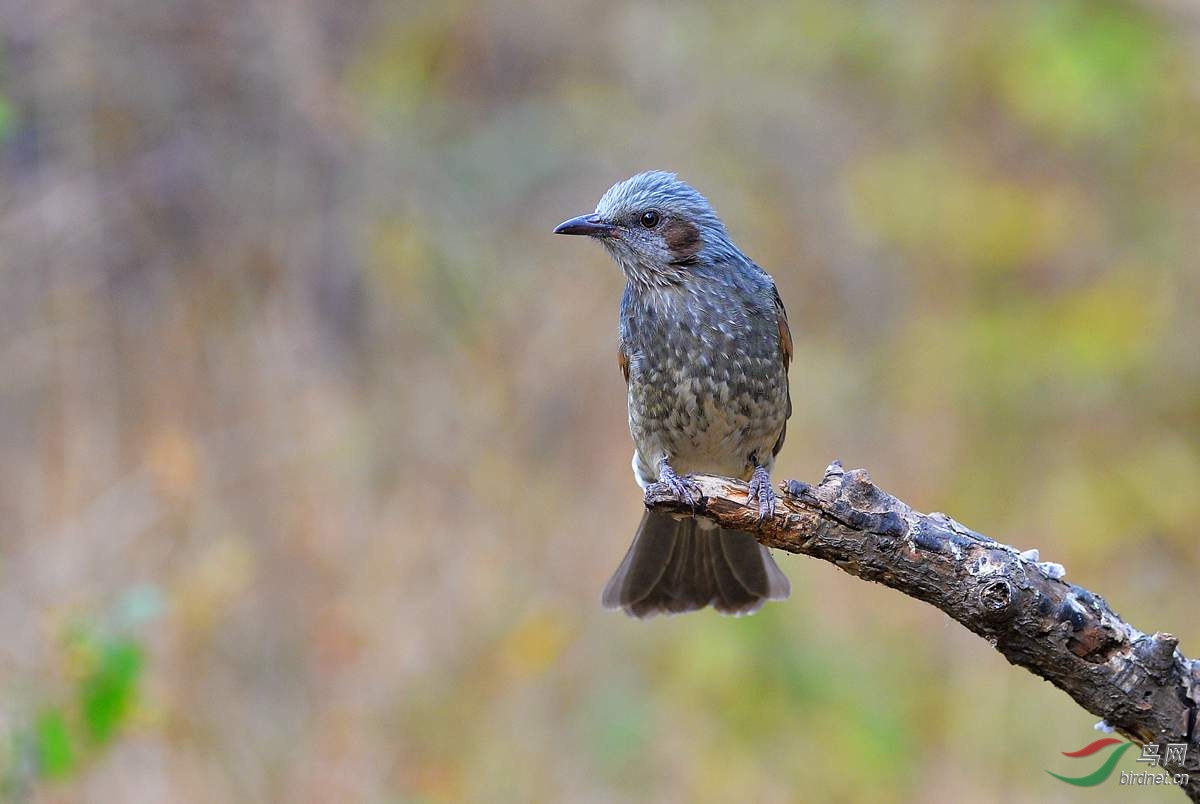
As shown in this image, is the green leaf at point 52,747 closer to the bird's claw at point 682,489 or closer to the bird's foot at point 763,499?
the bird's claw at point 682,489

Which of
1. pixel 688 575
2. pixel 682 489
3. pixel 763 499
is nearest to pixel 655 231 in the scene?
pixel 688 575

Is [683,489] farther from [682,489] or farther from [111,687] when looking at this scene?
[111,687]

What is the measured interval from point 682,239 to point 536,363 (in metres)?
3.07

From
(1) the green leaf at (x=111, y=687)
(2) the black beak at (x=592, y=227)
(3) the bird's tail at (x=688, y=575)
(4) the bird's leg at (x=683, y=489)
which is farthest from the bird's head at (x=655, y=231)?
(1) the green leaf at (x=111, y=687)

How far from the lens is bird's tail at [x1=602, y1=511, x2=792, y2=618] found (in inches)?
171

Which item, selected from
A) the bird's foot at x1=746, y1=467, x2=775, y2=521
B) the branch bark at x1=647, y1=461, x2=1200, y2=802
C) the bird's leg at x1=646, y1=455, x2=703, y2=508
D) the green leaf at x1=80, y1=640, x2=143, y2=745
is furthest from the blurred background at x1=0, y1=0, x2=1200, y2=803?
the branch bark at x1=647, y1=461, x2=1200, y2=802

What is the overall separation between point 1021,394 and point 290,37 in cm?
481

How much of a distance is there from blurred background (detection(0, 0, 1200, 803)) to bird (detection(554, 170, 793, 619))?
181 cm

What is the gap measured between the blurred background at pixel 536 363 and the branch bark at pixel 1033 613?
131 inches

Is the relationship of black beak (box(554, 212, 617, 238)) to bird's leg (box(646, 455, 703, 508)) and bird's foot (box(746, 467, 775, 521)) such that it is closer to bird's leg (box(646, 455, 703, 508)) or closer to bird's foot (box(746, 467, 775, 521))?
bird's leg (box(646, 455, 703, 508))

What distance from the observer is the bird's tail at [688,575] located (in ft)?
14.2

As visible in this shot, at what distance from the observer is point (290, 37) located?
7.37 meters

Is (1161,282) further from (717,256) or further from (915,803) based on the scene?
(717,256)

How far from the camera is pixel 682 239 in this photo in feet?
14.8
